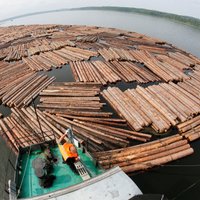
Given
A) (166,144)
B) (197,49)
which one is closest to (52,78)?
(166,144)

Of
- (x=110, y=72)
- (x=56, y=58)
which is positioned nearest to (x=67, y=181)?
(x=110, y=72)

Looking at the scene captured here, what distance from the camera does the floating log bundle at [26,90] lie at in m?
27.8

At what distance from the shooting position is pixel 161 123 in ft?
74.6

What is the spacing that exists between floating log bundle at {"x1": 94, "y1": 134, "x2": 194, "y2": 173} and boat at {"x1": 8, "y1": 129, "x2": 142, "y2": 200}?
3514mm

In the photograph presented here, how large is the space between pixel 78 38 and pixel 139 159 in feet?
132

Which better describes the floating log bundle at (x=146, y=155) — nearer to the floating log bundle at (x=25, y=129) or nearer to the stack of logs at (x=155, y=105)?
the stack of logs at (x=155, y=105)

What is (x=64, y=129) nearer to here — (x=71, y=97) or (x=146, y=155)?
(x=71, y=97)

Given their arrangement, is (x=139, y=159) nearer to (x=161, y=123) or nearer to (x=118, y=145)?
(x=118, y=145)

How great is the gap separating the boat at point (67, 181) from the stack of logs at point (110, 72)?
17.2 m

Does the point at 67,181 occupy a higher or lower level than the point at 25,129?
lower

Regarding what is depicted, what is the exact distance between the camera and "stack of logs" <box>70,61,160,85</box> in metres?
32.2

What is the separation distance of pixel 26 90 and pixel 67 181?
751 inches

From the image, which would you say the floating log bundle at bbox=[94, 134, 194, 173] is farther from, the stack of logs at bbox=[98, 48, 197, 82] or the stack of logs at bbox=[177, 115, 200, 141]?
the stack of logs at bbox=[98, 48, 197, 82]

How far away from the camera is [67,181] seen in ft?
44.7
